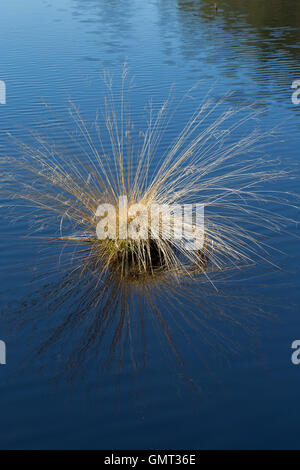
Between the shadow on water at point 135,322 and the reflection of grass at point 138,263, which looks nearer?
the shadow on water at point 135,322

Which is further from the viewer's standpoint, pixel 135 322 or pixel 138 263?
pixel 138 263

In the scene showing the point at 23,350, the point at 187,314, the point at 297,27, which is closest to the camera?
the point at 23,350

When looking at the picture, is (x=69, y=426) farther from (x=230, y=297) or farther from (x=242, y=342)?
(x=230, y=297)

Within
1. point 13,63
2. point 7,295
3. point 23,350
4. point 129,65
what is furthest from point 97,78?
point 23,350

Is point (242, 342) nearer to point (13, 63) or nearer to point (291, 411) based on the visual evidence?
point (291, 411)

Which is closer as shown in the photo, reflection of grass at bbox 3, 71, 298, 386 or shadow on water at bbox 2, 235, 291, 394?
shadow on water at bbox 2, 235, 291, 394

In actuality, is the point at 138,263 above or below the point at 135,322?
above

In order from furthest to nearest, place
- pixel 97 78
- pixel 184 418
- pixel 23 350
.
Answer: pixel 97 78
pixel 23 350
pixel 184 418

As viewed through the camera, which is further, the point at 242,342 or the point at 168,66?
the point at 168,66
